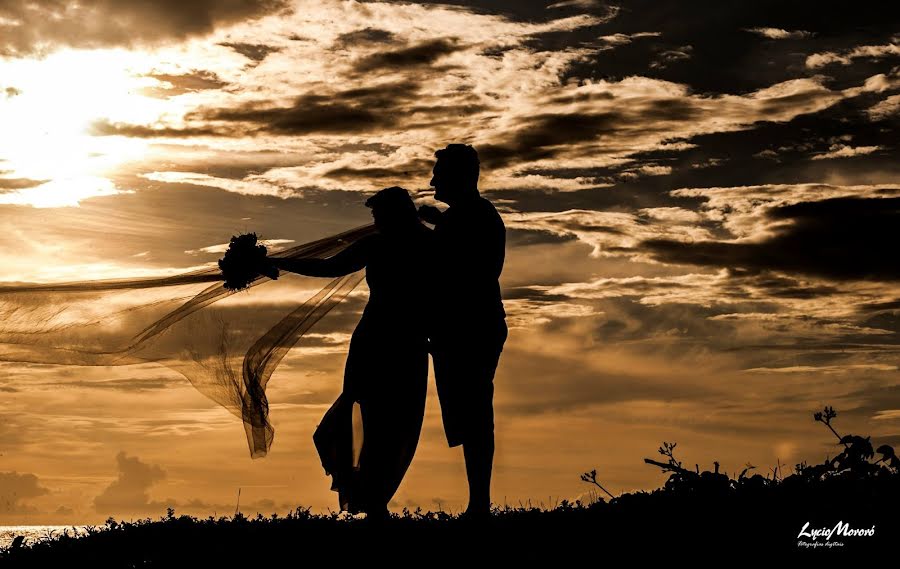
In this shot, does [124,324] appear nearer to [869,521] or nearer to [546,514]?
[546,514]

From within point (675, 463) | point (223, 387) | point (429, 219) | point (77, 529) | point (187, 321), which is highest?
point (429, 219)

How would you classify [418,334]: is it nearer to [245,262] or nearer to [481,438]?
[481,438]

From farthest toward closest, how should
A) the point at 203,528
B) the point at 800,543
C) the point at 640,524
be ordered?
the point at 203,528 → the point at 640,524 → the point at 800,543

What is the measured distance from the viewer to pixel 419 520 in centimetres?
1116

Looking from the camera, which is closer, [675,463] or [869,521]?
[869,521]

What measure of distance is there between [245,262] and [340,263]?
3.42 feet

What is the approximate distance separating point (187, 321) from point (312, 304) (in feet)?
5.05

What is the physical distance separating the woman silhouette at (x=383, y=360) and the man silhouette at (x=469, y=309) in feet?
1.11

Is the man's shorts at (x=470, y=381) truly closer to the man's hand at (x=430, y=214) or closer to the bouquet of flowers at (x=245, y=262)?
the man's hand at (x=430, y=214)

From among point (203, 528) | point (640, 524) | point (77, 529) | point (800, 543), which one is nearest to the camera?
point (800, 543)

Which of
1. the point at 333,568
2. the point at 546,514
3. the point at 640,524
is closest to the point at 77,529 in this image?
the point at 333,568

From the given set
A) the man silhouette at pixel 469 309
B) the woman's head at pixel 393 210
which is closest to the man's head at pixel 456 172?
the man silhouette at pixel 469 309

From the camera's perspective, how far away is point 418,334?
36.6ft

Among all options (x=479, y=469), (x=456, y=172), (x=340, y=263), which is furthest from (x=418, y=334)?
(x=456, y=172)
